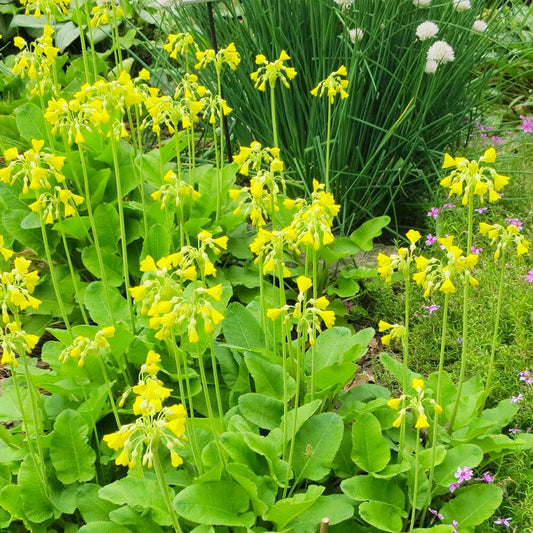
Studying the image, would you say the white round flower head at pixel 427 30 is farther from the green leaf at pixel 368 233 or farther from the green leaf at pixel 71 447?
the green leaf at pixel 71 447

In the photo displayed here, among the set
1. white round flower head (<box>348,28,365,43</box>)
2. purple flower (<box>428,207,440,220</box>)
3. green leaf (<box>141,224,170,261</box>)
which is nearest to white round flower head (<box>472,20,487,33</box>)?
white round flower head (<box>348,28,365,43</box>)

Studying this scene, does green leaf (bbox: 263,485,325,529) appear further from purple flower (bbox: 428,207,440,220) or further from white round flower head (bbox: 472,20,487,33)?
white round flower head (bbox: 472,20,487,33)

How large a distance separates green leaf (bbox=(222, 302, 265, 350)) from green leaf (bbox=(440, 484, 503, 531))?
855 mm

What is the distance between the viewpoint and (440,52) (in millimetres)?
3535

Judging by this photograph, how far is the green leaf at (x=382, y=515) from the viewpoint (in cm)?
213

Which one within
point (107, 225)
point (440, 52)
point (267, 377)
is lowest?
point (267, 377)

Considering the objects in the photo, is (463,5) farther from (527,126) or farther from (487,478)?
(487,478)

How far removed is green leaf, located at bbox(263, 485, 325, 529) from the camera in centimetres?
205

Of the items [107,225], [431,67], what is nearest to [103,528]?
[107,225]

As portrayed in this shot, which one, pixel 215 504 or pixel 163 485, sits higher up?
pixel 163 485

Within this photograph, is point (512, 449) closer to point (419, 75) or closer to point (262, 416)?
point (262, 416)

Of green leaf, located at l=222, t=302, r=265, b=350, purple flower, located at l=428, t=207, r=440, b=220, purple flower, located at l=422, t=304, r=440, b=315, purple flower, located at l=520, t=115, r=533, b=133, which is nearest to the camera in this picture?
green leaf, located at l=222, t=302, r=265, b=350

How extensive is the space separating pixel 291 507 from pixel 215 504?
0.72 ft

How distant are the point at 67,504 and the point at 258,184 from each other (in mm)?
1153
